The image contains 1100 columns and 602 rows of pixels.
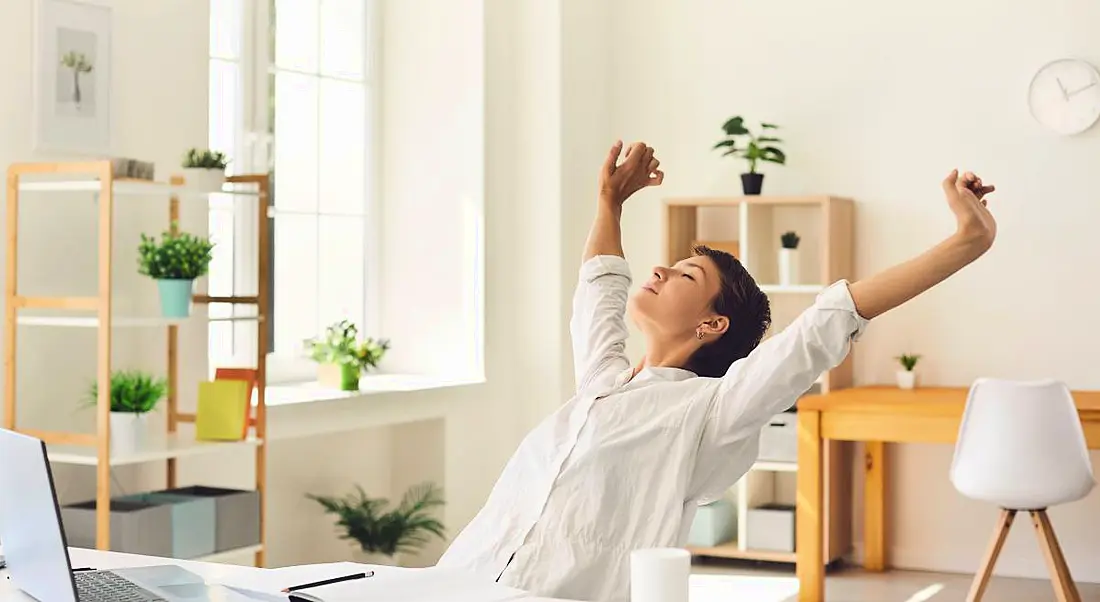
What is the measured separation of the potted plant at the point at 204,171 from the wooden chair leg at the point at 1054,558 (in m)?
2.75

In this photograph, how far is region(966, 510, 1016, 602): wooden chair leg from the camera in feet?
14.8

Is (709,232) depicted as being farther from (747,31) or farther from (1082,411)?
(1082,411)

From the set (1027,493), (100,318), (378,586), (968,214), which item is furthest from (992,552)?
(378,586)

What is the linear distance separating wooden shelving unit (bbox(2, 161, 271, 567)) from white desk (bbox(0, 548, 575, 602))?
1.23 metres

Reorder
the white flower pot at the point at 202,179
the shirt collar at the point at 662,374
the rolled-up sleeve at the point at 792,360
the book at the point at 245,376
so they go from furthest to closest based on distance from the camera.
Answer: the book at the point at 245,376 → the white flower pot at the point at 202,179 → the shirt collar at the point at 662,374 → the rolled-up sleeve at the point at 792,360

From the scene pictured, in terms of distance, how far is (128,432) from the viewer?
3.63m

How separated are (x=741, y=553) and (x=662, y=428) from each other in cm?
346

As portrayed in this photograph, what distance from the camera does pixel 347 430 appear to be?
5.10 meters

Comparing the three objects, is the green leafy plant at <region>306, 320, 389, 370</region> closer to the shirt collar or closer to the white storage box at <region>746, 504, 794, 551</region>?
the white storage box at <region>746, 504, 794, 551</region>

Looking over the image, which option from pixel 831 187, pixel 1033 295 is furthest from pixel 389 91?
pixel 1033 295

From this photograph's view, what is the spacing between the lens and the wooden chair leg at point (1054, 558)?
14.8 ft

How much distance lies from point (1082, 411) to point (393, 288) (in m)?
2.71

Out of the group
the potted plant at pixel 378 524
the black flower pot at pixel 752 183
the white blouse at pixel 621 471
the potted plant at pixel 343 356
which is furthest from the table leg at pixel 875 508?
the white blouse at pixel 621 471

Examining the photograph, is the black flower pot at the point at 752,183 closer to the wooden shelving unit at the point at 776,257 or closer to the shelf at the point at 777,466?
the wooden shelving unit at the point at 776,257
